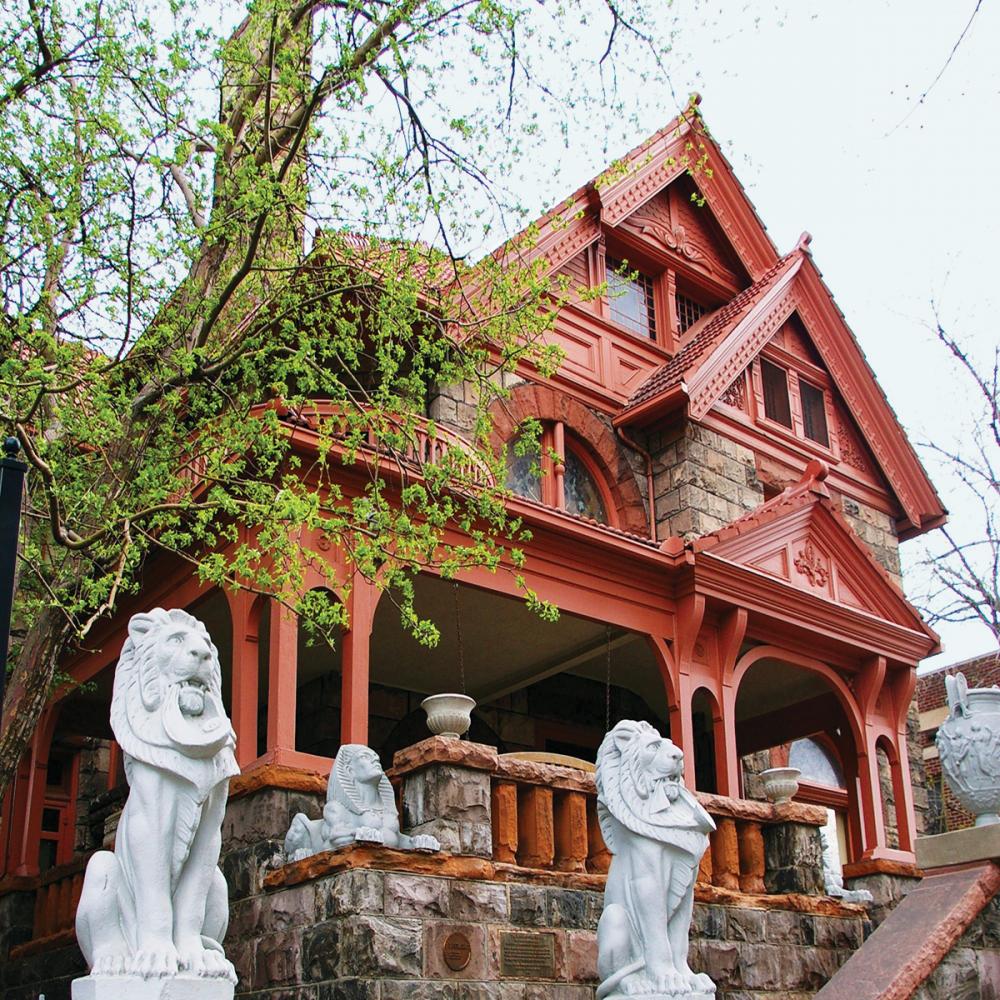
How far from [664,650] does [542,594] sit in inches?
58.7

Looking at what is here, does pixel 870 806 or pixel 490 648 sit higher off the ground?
pixel 490 648

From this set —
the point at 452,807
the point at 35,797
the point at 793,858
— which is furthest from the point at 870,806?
the point at 35,797

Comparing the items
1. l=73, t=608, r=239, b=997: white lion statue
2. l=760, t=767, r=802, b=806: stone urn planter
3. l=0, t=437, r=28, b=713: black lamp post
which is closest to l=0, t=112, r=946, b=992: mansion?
l=760, t=767, r=802, b=806: stone urn planter

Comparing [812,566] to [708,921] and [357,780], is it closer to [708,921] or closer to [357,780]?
[708,921]

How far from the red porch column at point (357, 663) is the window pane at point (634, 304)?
767 cm

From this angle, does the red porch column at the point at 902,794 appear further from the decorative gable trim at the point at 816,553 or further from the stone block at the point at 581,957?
the stone block at the point at 581,957

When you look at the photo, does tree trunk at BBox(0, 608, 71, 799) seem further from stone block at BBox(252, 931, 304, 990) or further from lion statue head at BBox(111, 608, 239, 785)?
lion statue head at BBox(111, 608, 239, 785)

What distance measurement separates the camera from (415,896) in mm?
7918

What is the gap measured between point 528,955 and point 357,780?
1532mm

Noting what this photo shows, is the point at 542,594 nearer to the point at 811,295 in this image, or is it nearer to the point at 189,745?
the point at 189,745

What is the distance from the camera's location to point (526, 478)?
1495 centimetres

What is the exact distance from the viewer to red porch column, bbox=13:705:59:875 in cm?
1217

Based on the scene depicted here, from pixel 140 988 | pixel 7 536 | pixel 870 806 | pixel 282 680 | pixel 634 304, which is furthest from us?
pixel 634 304

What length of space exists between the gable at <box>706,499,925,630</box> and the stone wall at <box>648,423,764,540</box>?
1586 millimetres
